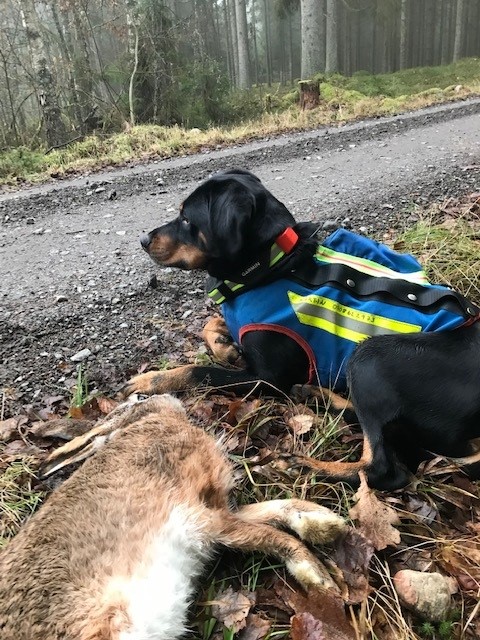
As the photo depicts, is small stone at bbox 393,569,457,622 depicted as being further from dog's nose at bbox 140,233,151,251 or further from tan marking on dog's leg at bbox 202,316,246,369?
dog's nose at bbox 140,233,151,251

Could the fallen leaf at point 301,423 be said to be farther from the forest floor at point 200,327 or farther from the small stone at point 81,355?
the small stone at point 81,355

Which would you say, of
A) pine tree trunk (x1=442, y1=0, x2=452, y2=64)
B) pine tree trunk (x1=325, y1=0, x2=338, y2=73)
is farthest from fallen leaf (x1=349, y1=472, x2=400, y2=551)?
pine tree trunk (x1=442, y1=0, x2=452, y2=64)

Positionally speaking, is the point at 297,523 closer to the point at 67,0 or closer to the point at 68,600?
the point at 68,600

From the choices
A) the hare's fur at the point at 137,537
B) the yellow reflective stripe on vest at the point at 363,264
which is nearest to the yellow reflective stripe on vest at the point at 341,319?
the yellow reflective stripe on vest at the point at 363,264

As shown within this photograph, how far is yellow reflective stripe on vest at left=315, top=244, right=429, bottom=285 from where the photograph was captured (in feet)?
9.42

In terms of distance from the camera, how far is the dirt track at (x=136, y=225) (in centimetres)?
350

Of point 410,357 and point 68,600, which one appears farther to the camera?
point 410,357

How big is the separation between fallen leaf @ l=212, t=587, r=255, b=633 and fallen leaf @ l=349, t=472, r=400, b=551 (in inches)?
21.1

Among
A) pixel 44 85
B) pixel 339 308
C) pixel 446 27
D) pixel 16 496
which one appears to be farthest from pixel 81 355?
pixel 446 27

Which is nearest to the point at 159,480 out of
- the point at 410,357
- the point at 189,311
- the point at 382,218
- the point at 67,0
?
the point at 410,357

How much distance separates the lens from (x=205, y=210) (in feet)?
10.2

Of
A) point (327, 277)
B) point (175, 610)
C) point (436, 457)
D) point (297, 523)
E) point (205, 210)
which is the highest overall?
point (205, 210)

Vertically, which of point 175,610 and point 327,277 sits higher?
point 327,277

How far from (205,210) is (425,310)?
134 cm
